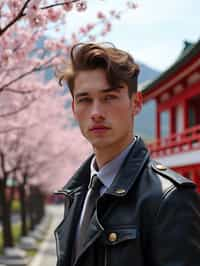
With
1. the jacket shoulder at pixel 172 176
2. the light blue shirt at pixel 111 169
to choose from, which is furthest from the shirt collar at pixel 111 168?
the jacket shoulder at pixel 172 176

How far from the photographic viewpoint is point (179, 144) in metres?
17.1

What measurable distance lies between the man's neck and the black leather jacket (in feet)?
0.32

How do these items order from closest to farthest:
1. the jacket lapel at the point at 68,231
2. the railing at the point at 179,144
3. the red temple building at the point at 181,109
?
the jacket lapel at the point at 68,231 → the red temple building at the point at 181,109 → the railing at the point at 179,144

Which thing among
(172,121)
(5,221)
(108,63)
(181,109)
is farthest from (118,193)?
(5,221)

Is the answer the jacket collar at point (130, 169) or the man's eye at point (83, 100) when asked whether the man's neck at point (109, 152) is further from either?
the man's eye at point (83, 100)

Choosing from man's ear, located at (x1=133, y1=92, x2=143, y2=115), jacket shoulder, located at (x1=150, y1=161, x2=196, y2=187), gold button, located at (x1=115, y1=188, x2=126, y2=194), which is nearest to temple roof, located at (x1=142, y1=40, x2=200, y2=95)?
man's ear, located at (x1=133, y1=92, x2=143, y2=115)

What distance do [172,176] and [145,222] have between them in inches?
7.3

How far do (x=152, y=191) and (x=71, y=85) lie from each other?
611mm

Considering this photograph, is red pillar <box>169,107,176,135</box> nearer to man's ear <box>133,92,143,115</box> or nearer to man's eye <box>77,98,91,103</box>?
man's ear <box>133,92,143,115</box>

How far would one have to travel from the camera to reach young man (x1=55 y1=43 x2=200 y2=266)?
74.7 inches

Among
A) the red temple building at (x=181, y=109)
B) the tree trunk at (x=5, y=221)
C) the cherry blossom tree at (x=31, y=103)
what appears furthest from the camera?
the tree trunk at (x=5, y=221)

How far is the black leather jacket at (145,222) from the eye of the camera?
1877mm

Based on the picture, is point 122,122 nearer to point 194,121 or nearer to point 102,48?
point 102,48

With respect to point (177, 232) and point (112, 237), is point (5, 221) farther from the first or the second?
point (177, 232)
